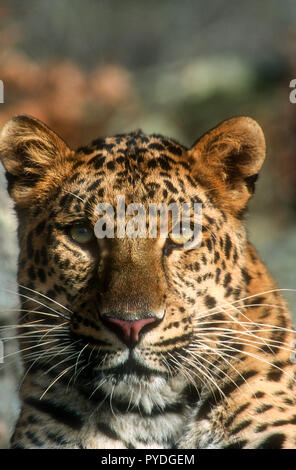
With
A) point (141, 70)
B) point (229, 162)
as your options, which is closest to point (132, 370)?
point (229, 162)

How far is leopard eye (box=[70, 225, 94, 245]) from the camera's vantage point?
2.00 m

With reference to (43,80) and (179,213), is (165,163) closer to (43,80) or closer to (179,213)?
(179,213)

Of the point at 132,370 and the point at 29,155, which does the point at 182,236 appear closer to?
the point at 132,370

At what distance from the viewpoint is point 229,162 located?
2.13 m

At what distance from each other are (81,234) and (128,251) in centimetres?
18

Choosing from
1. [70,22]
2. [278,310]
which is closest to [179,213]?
[278,310]

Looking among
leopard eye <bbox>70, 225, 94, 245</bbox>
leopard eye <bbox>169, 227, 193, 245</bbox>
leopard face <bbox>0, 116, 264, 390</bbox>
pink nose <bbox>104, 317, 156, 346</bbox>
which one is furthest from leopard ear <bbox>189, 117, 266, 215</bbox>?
pink nose <bbox>104, 317, 156, 346</bbox>

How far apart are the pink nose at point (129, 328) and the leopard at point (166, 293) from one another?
0.13 m

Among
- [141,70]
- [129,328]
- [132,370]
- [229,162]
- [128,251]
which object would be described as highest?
[141,70]

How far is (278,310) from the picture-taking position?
2197 mm

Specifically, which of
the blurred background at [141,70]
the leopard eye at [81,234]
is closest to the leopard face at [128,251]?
the leopard eye at [81,234]

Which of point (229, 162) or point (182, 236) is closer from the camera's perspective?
point (182, 236)

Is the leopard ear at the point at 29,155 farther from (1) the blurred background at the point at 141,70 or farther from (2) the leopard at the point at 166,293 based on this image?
(1) the blurred background at the point at 141,70

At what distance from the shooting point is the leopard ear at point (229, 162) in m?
2.09
